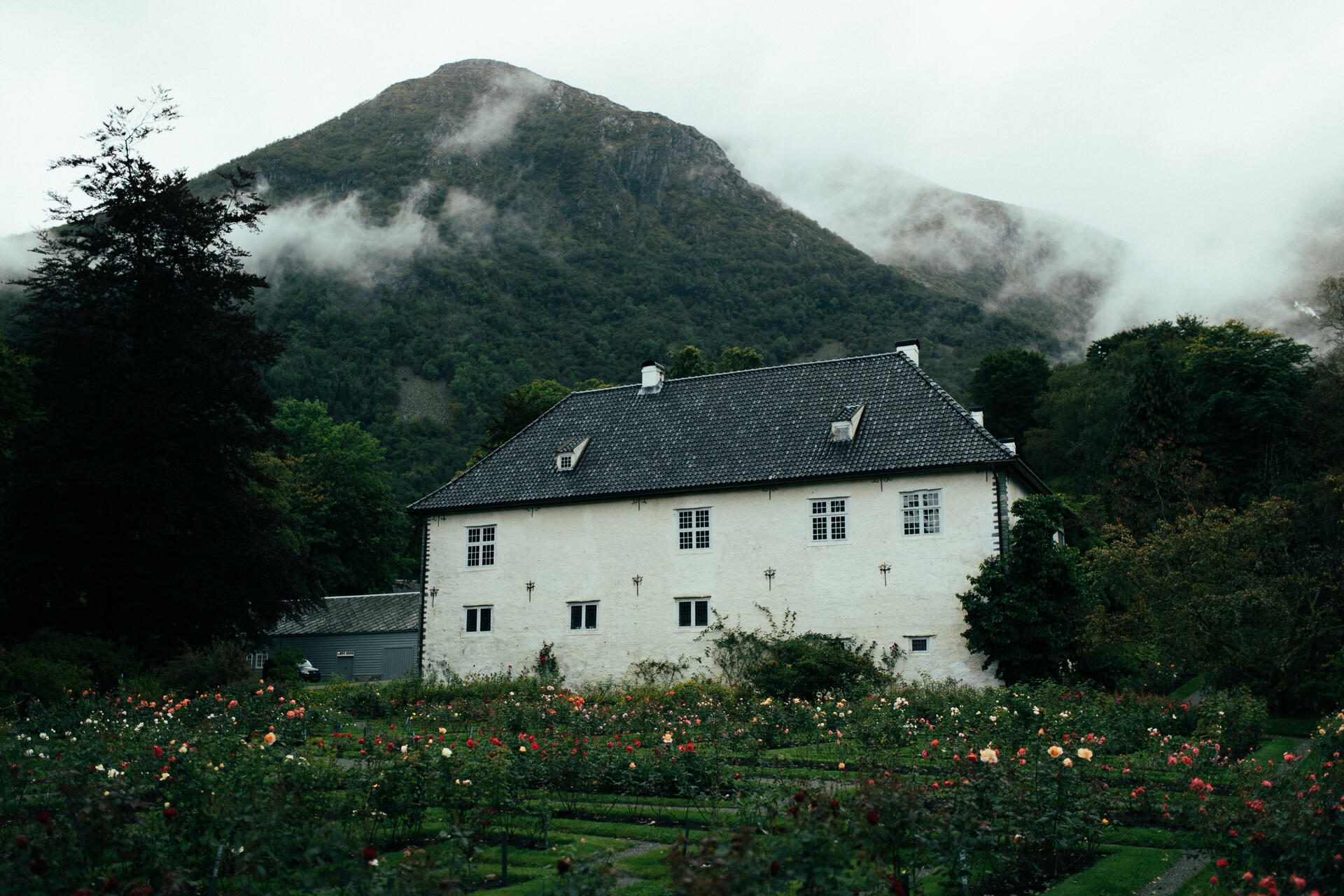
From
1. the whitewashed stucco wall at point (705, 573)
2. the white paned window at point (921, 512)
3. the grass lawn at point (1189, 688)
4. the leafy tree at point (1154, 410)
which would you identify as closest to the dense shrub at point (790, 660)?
the whitewashed stucco wall at point (705, 573)

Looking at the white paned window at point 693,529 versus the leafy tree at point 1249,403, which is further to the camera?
the leafy tree at point 1249,403

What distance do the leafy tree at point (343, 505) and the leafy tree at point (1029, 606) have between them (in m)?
46.3

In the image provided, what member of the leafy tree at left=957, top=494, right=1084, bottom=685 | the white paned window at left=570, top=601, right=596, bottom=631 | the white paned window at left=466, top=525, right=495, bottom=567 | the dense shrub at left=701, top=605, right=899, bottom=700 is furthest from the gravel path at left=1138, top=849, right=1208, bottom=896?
the white paned window at left=466, top=525, right=495, bottom=567

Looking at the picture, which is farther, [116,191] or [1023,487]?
[1023,487]

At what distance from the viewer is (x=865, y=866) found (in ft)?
20.8

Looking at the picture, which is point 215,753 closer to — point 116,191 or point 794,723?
point 794,723

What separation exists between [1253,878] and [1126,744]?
993 centimetres

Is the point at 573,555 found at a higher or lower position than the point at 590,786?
higher

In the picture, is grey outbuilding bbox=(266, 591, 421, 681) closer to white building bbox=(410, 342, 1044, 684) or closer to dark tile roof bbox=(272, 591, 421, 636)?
dark tile roof bbox=(272, 591, 421, 636)

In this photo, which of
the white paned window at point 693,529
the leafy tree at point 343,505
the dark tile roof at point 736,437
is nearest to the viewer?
the dark tile roof at point 736,437

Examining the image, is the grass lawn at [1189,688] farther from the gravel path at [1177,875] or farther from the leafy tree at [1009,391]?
the leafy tree at [1009,391]

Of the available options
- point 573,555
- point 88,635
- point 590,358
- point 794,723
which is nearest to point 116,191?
point 88,635

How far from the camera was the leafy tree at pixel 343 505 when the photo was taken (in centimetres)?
6675

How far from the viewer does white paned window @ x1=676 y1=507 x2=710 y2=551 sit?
32.2 m
